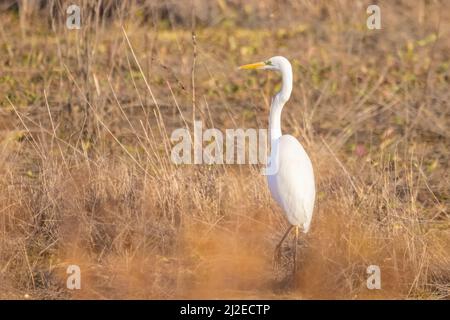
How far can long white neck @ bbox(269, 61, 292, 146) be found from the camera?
475 cm

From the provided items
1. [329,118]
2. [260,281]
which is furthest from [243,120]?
[260,281]

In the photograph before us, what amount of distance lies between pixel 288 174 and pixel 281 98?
365mm

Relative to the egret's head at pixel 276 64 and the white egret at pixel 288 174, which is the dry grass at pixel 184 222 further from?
the egret's head at pixel 276 64

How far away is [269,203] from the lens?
537cm

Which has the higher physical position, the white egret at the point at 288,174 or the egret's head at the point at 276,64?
the egret's head at the point at 276,64

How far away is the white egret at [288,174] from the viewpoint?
15.3 ft

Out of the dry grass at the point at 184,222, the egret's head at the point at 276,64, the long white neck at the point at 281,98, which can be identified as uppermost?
the egret's head at the point at 276,64

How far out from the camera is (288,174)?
4715mm

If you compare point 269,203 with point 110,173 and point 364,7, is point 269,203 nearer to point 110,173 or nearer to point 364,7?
point 110,173

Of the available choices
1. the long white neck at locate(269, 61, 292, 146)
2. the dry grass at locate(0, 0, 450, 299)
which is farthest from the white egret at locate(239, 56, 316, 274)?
the dry grass at locate(0, 0, 450, 299)

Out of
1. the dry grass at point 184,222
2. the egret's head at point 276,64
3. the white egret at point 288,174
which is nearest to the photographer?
the white egret at point 288,174

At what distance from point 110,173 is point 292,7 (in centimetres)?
516

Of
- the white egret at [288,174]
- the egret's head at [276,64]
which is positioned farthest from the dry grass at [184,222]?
the egret's head at [276,64]

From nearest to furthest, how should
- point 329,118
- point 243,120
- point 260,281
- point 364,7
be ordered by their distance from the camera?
point 260,281, point 243,120, point 329,118, point 364,7
